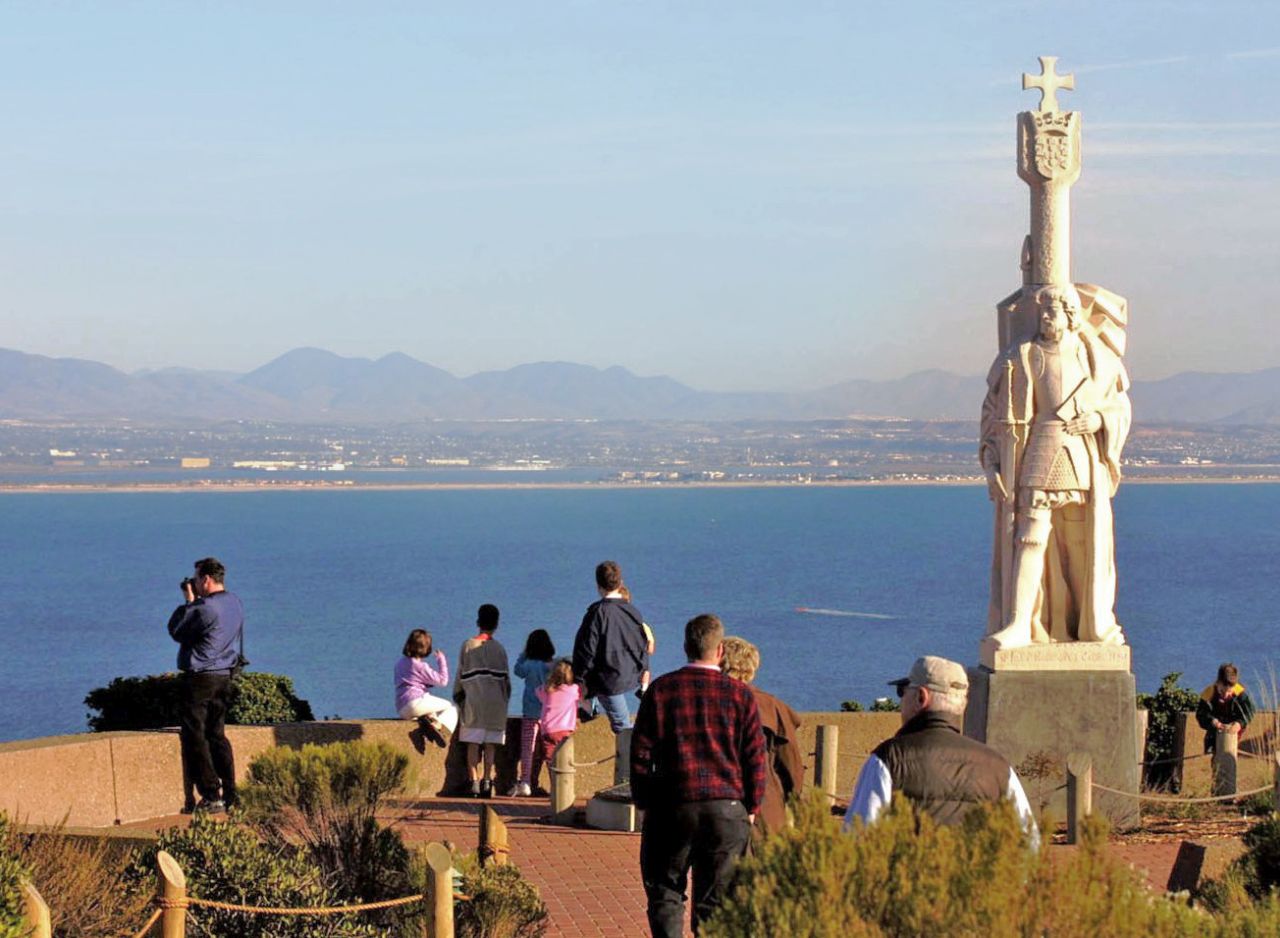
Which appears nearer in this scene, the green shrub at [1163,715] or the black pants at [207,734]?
the black pants at [207,734]

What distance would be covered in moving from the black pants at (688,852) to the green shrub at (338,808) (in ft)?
5.83

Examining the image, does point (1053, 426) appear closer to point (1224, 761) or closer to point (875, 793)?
point (1224, 761)

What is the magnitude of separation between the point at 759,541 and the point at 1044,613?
145 m

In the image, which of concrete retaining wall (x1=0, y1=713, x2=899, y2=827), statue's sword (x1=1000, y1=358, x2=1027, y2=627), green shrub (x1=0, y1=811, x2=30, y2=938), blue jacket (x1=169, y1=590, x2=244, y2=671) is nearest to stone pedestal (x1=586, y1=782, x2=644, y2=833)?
concrete retaining wall (x1=0, y1=713, x2=899, y2=827)

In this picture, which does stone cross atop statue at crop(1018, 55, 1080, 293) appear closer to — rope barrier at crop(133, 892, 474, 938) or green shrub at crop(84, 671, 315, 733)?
rope barrier at crop(133, 892, 474, 938)

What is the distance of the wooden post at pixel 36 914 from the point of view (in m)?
7.11

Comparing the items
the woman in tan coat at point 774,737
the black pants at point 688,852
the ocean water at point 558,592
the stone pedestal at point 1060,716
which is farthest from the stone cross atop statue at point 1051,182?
the ocean water at point 558,592

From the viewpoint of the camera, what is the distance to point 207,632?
12.0m

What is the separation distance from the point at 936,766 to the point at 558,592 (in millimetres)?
95368

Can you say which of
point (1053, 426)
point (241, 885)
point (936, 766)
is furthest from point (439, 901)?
point (1053, 426)

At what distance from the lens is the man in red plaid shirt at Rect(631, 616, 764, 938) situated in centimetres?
775

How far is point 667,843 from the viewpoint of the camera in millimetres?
7828

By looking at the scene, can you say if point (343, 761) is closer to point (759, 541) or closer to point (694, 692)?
point (694, 692)

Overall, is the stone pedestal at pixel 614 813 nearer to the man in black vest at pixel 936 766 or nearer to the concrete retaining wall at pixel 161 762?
the concrete retaining wall at pixel 161 762
